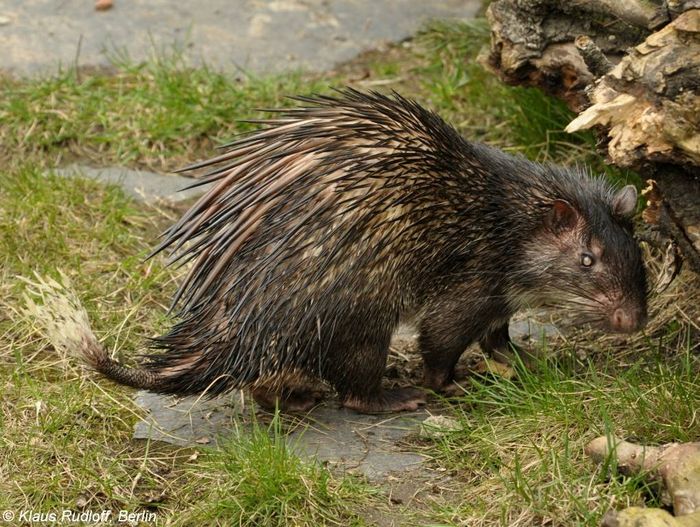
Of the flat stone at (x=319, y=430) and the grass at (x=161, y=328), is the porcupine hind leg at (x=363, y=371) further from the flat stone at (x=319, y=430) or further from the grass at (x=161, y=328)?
the grass at (x=161, y=328)

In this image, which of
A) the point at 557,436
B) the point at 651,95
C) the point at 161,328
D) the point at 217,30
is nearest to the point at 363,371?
the point at 557,436

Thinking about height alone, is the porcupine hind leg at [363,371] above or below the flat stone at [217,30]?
below

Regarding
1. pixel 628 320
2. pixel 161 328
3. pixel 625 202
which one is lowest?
pixel 161 328

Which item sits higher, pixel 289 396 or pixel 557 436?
pixel 557 436

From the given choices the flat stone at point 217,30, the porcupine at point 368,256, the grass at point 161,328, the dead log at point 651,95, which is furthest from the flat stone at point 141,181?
the dead log at point 651,95

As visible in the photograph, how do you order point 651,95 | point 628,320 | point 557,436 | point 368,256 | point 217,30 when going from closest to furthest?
1. point 651,95
2. point 557,436
3. point 368,256
4. point 628,320
5. point 217,30

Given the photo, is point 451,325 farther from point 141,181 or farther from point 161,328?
point 141,181

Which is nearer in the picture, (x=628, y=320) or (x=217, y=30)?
(x=628, y=320)

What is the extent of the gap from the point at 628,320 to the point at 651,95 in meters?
1.18

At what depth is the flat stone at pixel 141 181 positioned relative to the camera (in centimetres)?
659

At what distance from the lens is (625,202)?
16.2 feet

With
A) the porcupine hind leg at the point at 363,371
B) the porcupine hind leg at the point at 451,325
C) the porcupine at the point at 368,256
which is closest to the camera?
the porcupine at the point at 368,256

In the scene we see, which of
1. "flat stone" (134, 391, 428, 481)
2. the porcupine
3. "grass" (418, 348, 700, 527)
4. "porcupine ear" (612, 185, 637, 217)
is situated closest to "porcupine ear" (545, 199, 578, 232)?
the porcupine

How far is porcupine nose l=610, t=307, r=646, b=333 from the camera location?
16.0ft
